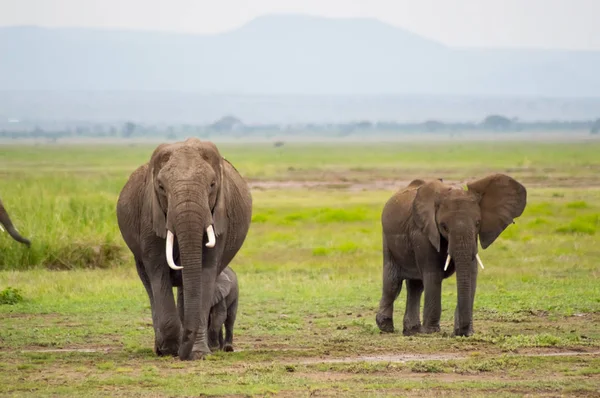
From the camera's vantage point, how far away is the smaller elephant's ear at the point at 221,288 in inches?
520

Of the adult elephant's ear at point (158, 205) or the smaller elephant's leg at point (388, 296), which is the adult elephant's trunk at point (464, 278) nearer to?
the smaller elephant's leg at point (388, 296)

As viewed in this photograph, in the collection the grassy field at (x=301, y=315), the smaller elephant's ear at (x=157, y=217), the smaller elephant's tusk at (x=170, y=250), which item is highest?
the smaller elephant's ear at (x=157, y=217)

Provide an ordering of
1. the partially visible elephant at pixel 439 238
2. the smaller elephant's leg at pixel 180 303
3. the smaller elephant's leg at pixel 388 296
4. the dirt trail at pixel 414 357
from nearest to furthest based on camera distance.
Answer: the dirt trail at pixel 414 357 → the smaller elephant's leg at pixel 180 303 → the partially visible elephant at pixel 439 238 → the smaller elephant's leg at pixel 388 296

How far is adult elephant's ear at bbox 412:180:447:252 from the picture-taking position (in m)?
14.5

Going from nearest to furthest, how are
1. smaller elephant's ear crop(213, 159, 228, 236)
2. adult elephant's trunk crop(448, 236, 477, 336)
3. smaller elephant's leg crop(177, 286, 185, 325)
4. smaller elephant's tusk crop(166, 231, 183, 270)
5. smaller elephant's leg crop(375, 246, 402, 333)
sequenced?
smaller elephant's tusk crop(166, 231, 183, 270), smaller elephant's ear crop(213, 159, 228, 236), smaller elephant's leg crop(177, 286, 185, 325), adult elephant's trunk crop(448, 236, 477, 336), smaller elephant's leg crop(375, 246, 402, 333)

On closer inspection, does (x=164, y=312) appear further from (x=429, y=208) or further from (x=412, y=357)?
(x=429, y=208)

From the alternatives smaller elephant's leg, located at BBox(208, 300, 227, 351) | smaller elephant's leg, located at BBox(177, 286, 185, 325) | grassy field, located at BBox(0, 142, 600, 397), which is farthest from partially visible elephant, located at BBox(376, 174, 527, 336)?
smaller elephant's leg, located at BBox(177, 286, 185, 325)

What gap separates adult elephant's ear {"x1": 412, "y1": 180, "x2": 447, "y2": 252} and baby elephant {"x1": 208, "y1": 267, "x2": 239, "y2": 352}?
2566 millimetres

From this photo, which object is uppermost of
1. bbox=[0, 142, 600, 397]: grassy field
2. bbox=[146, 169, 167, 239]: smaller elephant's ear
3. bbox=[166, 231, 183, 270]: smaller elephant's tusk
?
bbox=[146, 169, 167, 239]: smaller elephant's ear

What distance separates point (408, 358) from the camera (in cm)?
1199

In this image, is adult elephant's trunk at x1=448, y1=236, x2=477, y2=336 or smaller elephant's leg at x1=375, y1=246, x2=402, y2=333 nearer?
adult elephant's trunk at x1=448, y1=236, x2=477, y2=336

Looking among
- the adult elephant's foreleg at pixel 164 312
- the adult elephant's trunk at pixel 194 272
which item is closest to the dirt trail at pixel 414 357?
the adult elephant's trunk at pixel 194 272

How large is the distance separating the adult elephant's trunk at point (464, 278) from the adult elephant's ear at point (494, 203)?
2.07 feet

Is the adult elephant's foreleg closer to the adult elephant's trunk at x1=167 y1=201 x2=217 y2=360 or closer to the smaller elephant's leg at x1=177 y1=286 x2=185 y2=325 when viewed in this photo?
the adult elephant's trunk at x1=167 y1=201 x2=217 y2=360
